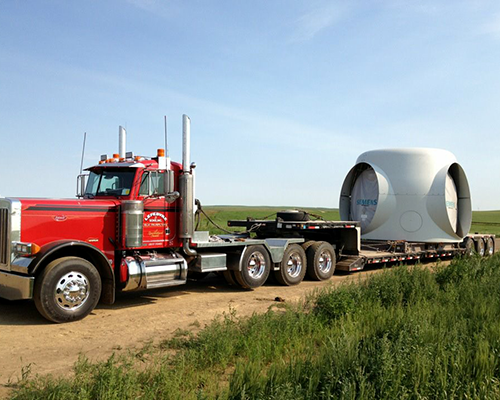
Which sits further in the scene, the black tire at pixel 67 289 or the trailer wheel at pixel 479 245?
the trailer wheel at pixel 479 245

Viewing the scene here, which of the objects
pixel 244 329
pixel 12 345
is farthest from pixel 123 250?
pixel 244 329

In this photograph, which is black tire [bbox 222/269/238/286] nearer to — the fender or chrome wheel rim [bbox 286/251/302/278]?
chrome wheel rim [bbox 286/251/302/278]

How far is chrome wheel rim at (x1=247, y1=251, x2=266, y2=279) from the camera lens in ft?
33.7

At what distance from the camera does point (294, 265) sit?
11305 mm

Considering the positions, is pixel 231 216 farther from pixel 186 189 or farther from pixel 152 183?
pixel 152 183

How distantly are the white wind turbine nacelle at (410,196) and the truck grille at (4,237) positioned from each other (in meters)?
10.8

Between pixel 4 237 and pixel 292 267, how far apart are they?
6336 mm

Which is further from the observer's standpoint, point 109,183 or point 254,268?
point 254,268

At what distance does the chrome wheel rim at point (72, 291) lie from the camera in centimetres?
724

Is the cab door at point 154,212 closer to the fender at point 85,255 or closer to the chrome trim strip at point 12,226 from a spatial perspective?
the fender at point 85,255

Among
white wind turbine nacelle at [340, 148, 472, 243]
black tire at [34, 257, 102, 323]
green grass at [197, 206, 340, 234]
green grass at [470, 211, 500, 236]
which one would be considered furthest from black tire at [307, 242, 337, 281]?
green grass at [470, 211, 500, 236]

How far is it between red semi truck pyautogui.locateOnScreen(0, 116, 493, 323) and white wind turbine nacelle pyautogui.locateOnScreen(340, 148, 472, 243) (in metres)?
4.04

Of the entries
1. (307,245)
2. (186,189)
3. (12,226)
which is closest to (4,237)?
(12,226)

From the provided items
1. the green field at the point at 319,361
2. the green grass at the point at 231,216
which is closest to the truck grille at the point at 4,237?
the green field at the point at 319,361
